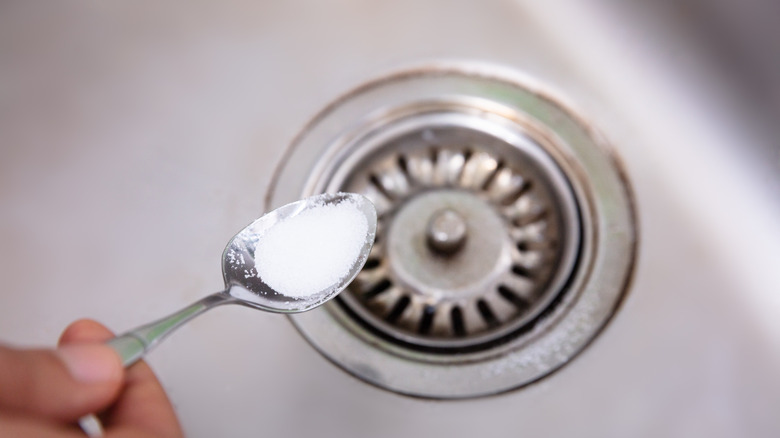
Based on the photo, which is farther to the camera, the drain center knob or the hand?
the drain center knob

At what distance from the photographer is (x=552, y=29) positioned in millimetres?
597

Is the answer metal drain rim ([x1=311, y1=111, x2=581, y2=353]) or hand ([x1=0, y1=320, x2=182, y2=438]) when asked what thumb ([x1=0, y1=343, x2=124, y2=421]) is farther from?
metal drain rim ([x1=311, y1=111, x2=581, y2=353])

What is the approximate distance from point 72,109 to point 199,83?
0.39ft

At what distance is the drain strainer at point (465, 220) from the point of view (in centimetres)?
49

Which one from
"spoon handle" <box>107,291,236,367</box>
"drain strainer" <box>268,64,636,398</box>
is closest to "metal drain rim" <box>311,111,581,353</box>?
"drain strainer" <box>268,64,636,398</box>

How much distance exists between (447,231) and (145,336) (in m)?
0.27

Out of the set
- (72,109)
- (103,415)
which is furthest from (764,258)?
(72,109)

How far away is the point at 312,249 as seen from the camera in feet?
1.50

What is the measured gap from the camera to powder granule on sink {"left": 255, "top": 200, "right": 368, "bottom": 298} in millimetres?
443

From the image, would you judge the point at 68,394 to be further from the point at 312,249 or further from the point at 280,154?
the point at 280,154

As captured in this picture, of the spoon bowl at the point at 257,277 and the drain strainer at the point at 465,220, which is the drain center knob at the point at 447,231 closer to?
the drain strainer at the point at 465,220

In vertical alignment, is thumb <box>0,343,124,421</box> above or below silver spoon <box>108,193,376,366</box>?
below

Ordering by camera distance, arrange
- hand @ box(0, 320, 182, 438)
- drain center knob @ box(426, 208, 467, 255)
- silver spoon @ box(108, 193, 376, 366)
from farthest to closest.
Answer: drain center knob @ box(426, 208, 467, 255) < silver spoon @ box(108, 193, 376, 366) < hand @ box(0, 320, 182, 438)

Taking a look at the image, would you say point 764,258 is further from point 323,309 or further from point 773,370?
point 323,309
